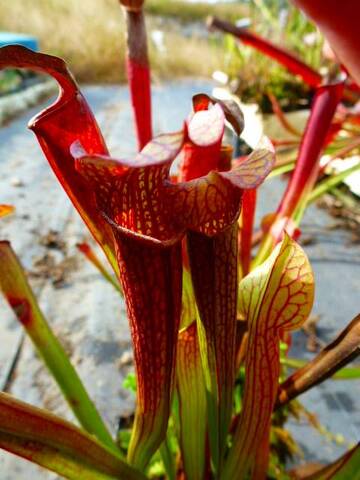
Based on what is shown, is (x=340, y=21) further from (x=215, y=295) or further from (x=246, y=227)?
(x=246, y=227)

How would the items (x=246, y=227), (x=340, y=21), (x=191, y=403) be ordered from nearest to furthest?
(x=340, y=21), (x=191, y=403), (x=246, y=227)

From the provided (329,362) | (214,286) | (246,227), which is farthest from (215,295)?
(246,227)

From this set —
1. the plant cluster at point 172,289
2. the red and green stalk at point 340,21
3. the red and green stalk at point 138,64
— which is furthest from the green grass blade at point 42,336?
the red and green stalk at point 340,21

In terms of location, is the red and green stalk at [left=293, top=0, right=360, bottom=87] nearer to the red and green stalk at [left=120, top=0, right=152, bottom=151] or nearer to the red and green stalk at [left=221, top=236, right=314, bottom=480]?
the red and green stalk at [left=221, top=236, right=314, bottom=480]

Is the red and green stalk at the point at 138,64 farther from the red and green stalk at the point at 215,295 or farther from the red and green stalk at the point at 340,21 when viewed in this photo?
the red and green stalk at the point at 340,21

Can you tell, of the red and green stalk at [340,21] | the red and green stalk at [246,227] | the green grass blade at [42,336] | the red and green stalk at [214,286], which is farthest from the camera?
the red and green stalk at [246,227]

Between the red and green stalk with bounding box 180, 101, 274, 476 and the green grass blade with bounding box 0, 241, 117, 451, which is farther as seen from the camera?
the green grass blade with bounding box 0, 241, 117, 451

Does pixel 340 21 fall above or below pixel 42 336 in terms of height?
above

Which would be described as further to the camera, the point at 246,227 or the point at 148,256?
the point at 246,227

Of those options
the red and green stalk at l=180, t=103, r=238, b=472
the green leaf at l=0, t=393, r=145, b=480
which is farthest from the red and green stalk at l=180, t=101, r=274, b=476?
the green leaf at l=0, t=393, r=145, b=480

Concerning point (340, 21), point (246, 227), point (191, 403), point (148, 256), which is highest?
point (340, 21)
